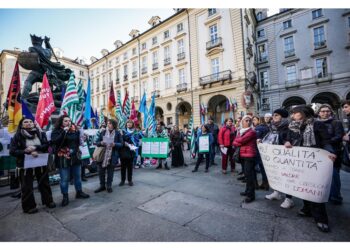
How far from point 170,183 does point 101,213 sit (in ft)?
6.94

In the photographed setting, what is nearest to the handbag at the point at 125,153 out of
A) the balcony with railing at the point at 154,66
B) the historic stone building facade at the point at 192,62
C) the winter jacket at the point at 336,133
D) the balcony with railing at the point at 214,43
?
the winter jacket at the point at 336,133

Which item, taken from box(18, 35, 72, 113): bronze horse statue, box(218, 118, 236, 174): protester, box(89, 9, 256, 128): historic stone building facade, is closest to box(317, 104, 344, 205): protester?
box(218, 118, 236, 174): protester

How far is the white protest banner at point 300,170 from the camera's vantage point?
98.1 inches

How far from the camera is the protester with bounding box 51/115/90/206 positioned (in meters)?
3.50

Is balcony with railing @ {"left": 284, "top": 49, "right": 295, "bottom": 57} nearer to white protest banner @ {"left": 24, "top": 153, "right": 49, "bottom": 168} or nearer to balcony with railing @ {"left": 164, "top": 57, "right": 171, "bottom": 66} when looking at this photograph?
balcony with railing @ {"left": 164, "top": 57, "right": 171, "bottom": 66}

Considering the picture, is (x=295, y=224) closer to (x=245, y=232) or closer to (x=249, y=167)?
(x=245, y=232)

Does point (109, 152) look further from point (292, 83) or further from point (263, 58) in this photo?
point (263, 58)

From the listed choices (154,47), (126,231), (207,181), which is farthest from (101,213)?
(154,47)

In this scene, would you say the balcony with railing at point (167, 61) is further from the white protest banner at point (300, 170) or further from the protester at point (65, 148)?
the white protest banner at point (300, 170)

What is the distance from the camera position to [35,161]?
10.6 ft

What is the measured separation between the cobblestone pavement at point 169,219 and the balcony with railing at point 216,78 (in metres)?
15.6

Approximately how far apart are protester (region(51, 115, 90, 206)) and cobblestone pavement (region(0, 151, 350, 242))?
1.73 ft

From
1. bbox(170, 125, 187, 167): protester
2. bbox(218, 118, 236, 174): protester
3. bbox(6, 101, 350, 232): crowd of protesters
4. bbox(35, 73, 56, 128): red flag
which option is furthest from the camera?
bbox(170, 125, 187, 167): protester

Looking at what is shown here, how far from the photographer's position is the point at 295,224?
2549 mm
